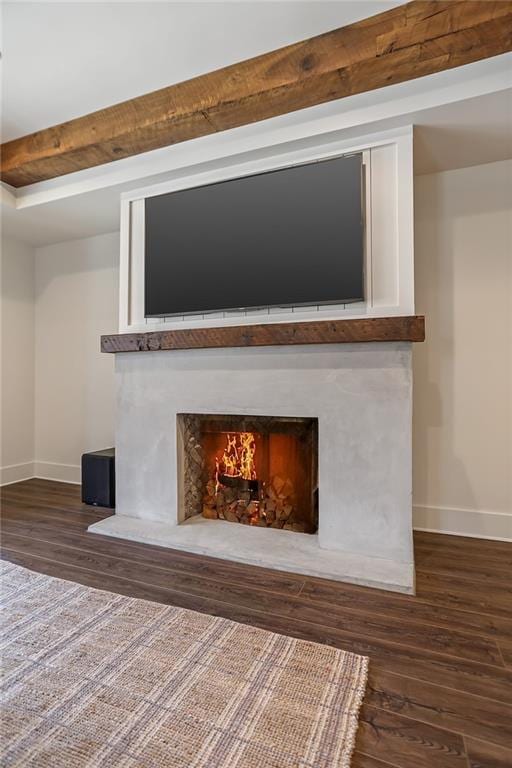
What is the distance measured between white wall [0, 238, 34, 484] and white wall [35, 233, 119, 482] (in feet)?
0.24

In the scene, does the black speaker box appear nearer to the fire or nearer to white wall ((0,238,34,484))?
the fire

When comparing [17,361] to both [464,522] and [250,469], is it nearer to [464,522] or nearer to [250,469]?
[250,469]

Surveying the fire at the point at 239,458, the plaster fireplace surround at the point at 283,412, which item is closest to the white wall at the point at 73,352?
the plaster fireplace surround at the point at 283,412

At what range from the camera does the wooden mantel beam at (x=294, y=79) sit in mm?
1710

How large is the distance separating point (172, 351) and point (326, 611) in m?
1.75

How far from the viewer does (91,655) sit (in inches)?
55.7

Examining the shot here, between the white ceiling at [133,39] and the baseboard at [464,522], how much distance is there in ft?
8.96

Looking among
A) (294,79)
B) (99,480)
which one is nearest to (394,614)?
(99,480)

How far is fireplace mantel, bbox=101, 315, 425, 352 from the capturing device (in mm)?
2025

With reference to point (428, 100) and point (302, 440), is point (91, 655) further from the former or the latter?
point (428, 100)

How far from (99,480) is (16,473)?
1.41 m

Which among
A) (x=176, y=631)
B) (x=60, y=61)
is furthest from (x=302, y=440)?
(x=60, y=61)

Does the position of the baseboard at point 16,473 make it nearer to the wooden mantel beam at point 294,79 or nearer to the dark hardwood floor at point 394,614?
the dark hardwood floor at point 394,614

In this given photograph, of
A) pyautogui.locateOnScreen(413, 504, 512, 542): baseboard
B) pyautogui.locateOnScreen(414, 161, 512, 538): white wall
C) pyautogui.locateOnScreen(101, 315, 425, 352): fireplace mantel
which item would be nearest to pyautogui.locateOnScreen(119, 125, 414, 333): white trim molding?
pyautogui.locateOnScreen(101, 315, 425, 352): fireplace mantel
